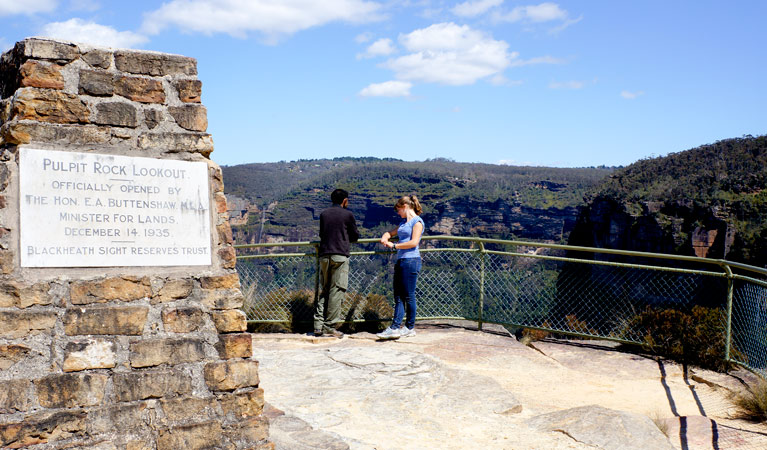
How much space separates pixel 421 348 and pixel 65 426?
4312 millimetres

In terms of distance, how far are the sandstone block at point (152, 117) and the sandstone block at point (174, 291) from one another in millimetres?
836

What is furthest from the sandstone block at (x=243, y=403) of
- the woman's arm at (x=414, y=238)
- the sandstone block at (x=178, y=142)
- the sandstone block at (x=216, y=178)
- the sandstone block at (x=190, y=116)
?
the woman's arm at (x=414, y=238)

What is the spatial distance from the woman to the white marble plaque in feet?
12.4

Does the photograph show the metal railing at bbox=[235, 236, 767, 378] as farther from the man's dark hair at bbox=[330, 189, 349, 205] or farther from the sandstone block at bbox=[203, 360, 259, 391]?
the sandstone block at bbox=[203, 360, 259, 391]

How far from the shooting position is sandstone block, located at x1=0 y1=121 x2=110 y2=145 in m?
3.23

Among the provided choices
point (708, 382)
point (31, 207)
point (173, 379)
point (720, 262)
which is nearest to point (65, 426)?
point (173, 379)

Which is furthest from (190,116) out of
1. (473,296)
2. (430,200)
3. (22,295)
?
(430,200)

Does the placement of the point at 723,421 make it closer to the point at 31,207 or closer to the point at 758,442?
the point at 758,442

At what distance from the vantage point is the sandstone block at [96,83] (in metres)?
3.38

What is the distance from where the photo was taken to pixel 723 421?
16.5ft

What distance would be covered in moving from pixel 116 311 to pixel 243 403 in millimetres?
836

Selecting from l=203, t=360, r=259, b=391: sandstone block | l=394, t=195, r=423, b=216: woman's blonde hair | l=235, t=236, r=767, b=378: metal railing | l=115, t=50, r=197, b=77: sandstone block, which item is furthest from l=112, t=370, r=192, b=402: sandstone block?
l=235, t=236, r=767, b=378: metal railing

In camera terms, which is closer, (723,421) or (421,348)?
(723,421)

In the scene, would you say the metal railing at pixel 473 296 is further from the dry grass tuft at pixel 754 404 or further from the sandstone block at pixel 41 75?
the sandstone block at pixel 41 75
